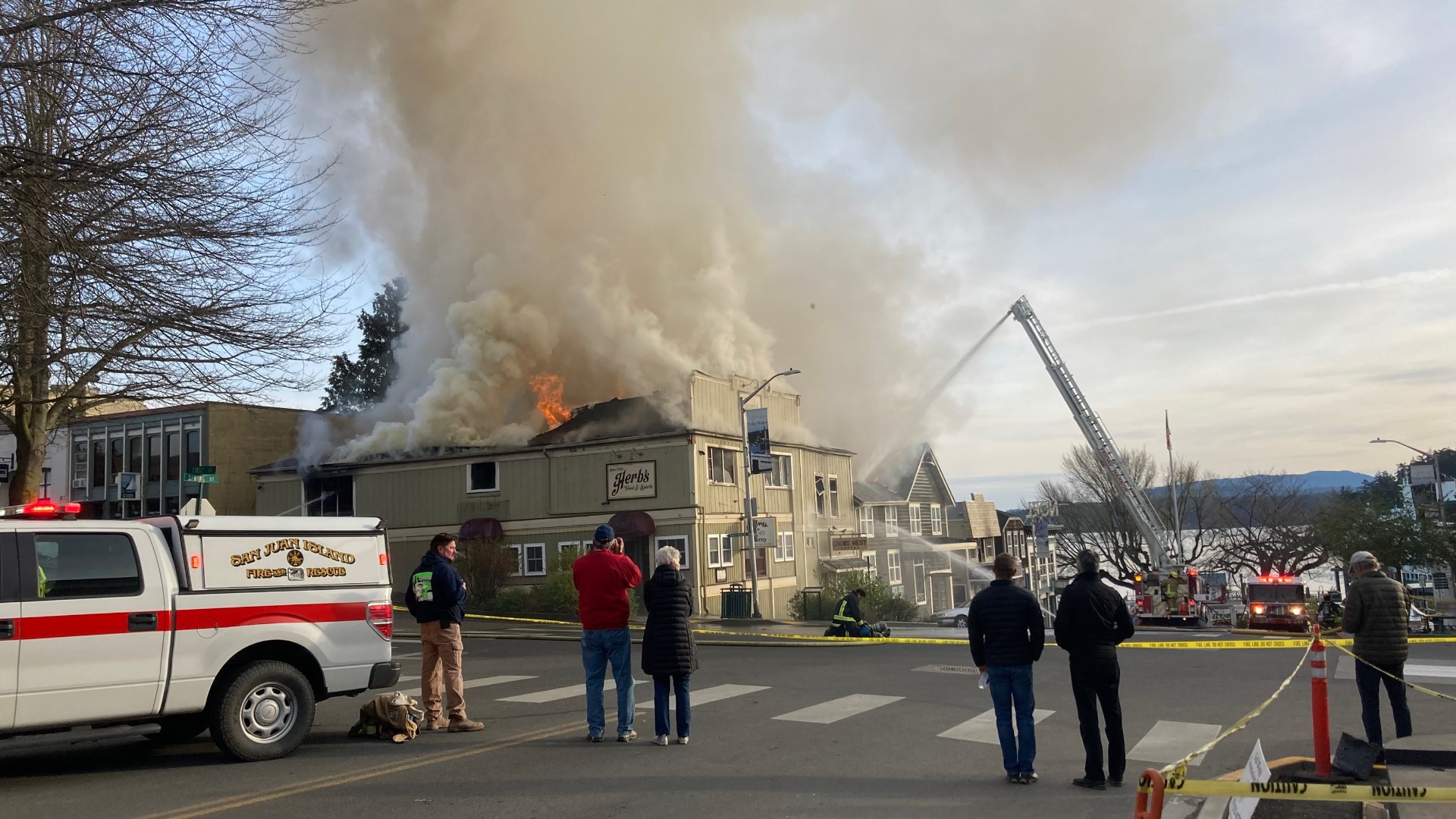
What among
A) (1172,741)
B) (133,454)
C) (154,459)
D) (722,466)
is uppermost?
(133,454)

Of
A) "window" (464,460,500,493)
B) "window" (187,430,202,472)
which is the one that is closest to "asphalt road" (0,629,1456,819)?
"window" (464,460,500,493)

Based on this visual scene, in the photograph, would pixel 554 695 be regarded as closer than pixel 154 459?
Yes

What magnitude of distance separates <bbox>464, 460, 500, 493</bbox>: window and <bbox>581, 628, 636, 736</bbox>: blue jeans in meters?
24.5

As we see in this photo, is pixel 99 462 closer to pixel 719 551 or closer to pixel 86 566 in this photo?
pixel 719 551

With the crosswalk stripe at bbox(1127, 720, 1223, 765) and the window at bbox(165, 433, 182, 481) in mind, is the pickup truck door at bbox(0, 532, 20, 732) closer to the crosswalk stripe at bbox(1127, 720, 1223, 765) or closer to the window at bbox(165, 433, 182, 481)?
the crosswalk stripe at bbox(1127, 720, 1223, 765)

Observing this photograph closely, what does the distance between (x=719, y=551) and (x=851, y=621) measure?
11.1 meters

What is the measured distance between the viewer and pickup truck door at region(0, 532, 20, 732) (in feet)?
20.0

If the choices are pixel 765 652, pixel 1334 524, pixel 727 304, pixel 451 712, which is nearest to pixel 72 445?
pixel 727 304

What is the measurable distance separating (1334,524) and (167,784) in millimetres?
43436

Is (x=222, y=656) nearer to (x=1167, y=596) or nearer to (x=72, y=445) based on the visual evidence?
(x=1167, y=596)

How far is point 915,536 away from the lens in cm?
4625

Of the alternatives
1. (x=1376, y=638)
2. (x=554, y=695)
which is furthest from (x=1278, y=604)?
(x=554, y=695)

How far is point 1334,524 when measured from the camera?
39.5 metres

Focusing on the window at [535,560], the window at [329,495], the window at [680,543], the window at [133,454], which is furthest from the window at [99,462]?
the window at [680,543]
